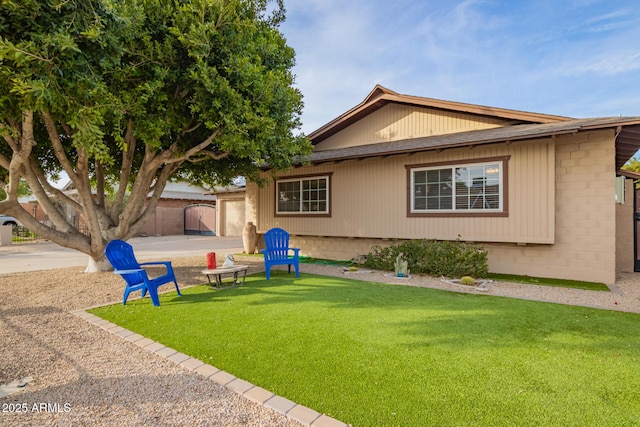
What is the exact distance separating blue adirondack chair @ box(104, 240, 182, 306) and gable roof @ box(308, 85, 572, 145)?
7.16 metres

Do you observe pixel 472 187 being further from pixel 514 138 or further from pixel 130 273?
pixel 130 273

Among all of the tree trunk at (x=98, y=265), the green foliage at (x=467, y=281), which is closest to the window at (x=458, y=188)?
the green foliage at (x=467, y=281)

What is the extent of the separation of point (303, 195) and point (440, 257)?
486cm

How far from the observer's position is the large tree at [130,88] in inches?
149

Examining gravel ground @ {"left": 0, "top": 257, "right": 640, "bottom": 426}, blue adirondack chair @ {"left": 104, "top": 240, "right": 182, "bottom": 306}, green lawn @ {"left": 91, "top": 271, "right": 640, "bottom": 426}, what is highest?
blue adirondack chair @ {"left": 104, "top": 240, "right": 182, "bottom": 306}

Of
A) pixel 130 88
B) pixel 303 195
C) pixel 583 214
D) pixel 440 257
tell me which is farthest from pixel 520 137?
pixel 130 88

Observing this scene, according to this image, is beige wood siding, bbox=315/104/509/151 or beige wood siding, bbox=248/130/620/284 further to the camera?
beige wood siding, bbox=315/104/509/151

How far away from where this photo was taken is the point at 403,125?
→ 9.46 meters

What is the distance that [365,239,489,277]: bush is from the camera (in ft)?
22.3

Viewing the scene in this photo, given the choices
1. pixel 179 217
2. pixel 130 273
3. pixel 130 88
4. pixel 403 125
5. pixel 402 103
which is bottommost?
pixel 130 273

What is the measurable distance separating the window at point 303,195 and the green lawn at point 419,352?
4.96 m

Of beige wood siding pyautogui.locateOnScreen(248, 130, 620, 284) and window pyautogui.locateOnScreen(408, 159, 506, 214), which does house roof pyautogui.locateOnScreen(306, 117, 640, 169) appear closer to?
beige wood siding pyautogui.locateOnScreen(248, 130, 620, 284)

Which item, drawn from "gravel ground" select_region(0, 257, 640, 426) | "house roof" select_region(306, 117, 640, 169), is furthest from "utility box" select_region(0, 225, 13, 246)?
"house roof" select_region(306, 117, 640, 169)

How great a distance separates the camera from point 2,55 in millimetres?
3422
